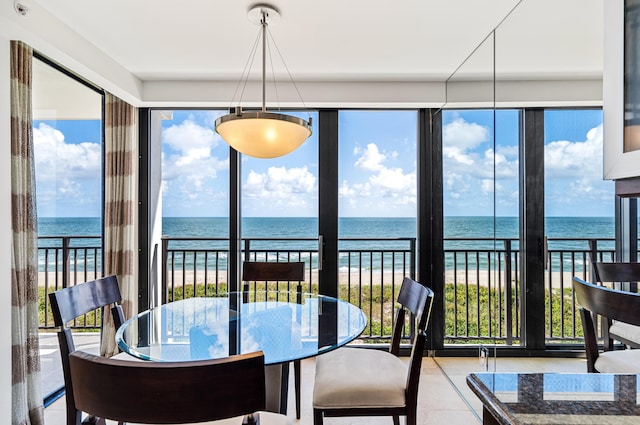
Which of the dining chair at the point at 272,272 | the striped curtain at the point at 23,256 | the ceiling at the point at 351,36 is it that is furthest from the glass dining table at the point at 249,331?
the ceiling at the point at 351,36

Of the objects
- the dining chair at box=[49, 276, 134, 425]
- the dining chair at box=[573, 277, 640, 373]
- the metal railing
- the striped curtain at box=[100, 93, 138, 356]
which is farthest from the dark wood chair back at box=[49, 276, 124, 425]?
the dining chair at box=[573, 277, 640, 373]

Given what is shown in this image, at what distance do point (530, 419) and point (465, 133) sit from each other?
2.53 metres

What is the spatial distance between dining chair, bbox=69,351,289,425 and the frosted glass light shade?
4.07 ft

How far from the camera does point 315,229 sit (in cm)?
360

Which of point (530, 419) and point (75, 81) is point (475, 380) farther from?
point (75, 81)

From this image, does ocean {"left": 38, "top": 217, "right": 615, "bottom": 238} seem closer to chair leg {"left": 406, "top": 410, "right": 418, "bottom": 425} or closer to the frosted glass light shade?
chair leg {"left": 406, "top": 410, "right": 418, "bottom": 425}

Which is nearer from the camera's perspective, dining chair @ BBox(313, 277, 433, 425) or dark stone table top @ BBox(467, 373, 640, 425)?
dark stone table top @ BBox(467, 373, 640, 425)

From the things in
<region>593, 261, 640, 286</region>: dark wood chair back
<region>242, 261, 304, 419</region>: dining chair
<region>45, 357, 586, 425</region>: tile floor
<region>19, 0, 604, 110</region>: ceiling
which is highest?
<region>19, 0, 604, 110</region>: ceiling

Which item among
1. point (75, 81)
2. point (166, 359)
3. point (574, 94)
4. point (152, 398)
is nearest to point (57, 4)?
point (75, 81)

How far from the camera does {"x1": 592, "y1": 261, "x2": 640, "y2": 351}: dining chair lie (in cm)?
106

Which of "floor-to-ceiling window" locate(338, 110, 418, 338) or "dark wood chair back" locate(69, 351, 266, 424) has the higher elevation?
"floor-to-ceiling window" locate(338, 110, 418, 338)

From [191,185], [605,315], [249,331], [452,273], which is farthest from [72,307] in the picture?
[452,273]

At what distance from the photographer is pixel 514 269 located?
215 cm

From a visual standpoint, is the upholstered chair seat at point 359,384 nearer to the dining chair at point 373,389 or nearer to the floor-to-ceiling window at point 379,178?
the dining chair at point 373,389
